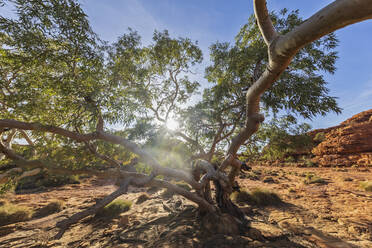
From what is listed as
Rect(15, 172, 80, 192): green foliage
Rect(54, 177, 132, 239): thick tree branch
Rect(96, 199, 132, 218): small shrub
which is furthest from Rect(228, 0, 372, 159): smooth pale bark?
Rect(15, 172, 80, 192): green foliage

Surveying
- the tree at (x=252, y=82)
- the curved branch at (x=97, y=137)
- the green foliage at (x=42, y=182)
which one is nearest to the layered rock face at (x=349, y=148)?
the tree at (x=252, y=82)

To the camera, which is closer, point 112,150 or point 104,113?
point 104,113

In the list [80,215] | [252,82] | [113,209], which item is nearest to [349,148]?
[252,82]

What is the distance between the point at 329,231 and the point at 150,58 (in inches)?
367

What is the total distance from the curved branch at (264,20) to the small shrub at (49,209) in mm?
11426

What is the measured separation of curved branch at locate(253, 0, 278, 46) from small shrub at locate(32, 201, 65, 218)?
1143 centimetres

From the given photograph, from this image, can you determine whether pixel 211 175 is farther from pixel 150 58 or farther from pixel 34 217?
pixel 34 217

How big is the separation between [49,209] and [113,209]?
378cm

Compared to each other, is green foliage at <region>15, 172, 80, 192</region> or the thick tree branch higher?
the thick tree branch

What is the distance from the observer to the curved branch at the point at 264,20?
1.87 m

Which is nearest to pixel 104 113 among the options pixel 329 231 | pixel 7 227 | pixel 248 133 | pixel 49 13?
pixel 49 13

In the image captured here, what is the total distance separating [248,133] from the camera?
163 inches

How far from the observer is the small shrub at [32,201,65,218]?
709cm

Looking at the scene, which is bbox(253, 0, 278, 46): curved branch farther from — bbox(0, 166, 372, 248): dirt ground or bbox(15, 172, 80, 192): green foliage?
bbox(15, 172, 80, 192): green foliage
